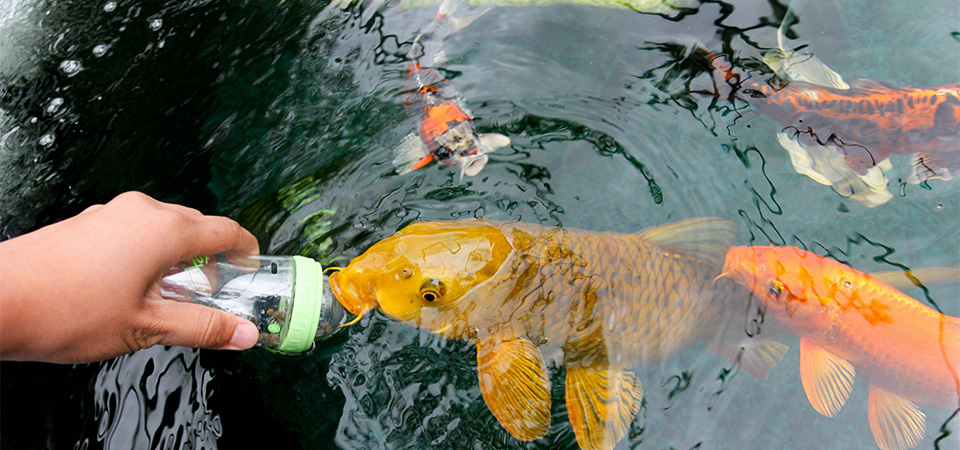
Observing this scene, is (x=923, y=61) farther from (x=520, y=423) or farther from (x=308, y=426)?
(x=308, y=426)

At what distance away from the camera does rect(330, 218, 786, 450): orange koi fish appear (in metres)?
2.46

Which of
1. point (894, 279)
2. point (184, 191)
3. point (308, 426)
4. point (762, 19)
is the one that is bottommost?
point (308, 426)

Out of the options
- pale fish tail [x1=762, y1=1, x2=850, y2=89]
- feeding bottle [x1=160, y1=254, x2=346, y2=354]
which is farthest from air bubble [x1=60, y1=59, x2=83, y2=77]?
pale fish tail [x1=762, y1=1, x2=850, y2=89]

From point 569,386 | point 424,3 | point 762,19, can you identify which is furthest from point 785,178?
point 424,3

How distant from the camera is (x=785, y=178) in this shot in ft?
11.5

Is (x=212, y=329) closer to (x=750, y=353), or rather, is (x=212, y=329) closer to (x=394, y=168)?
(x=394, y=168)

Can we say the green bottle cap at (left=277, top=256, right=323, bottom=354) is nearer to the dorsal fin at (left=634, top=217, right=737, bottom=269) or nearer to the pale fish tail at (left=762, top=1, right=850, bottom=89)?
the dorsal fin at (left=634, top=217, right=737, bottom=269)

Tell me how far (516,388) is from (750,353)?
4.22 ft

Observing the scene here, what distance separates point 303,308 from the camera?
2.15 meters

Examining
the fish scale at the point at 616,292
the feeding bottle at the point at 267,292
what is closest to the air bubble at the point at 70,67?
the feeding bottle at the point at 267,292


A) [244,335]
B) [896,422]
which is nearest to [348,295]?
[244,335]

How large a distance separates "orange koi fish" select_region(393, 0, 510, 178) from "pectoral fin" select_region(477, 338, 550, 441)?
132 centimetres

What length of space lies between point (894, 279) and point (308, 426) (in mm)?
3069

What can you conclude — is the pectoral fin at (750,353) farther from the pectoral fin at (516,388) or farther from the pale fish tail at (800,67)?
the pale fish tail at (800,67)
